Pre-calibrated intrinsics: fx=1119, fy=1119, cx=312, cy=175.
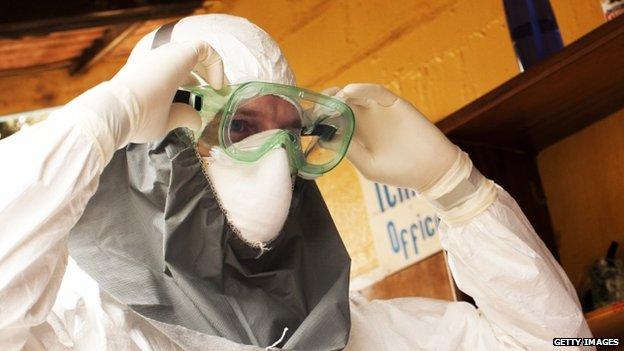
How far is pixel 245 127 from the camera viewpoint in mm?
1695

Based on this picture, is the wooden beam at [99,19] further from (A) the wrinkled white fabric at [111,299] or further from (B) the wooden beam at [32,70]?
(A) the wrinkled white fabric at [111,299]

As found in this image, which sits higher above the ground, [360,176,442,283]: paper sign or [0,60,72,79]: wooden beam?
[0,60,72,79]: wooden beam

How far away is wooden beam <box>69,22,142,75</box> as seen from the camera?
137 inches

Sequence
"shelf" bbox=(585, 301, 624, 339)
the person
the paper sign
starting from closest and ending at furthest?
the person, "shelf" bbox=(585, 301, 624, 339), the paper sign

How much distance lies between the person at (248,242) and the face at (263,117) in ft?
0.16

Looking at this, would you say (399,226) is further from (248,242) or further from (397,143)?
(248,242)

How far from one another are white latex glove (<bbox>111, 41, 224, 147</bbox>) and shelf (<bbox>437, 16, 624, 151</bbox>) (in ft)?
2.32

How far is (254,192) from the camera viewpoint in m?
1.72

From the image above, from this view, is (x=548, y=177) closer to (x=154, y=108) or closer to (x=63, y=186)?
(x=154, y=108)

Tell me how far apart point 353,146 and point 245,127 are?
30cm

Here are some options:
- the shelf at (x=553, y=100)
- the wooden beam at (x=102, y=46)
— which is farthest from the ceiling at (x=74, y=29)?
the shelf at (x=553, y=100)

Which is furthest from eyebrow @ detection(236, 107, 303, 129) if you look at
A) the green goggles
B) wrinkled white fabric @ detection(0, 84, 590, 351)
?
wrinkled white fabric @ detection(0, 84, 590, 351)

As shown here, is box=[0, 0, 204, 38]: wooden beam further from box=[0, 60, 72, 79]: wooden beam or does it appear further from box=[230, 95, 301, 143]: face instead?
box=[230, 95, 301, 143]: face

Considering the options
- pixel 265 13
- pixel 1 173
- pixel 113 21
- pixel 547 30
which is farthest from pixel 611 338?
pixel 113 21
